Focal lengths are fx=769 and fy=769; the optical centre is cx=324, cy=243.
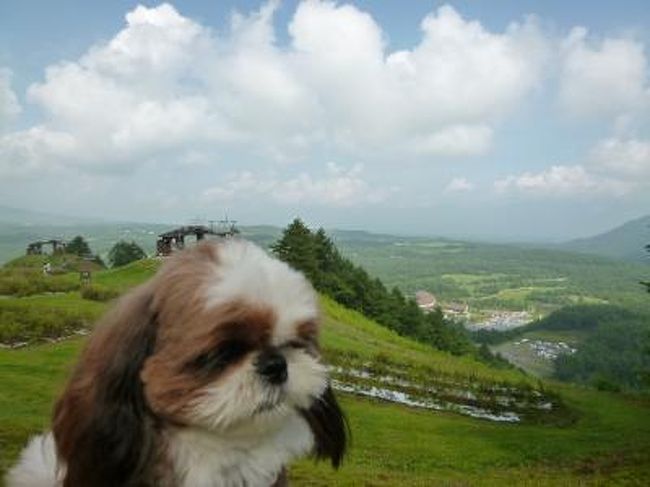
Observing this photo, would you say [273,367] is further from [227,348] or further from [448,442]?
[448,442]

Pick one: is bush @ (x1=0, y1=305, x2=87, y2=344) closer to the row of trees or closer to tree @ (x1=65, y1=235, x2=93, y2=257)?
the row of trees

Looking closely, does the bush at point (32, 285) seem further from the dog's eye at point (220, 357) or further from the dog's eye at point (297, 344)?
the dog's eye at point (220, 357)

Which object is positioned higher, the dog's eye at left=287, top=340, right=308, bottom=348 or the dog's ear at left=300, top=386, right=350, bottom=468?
the dog's eye at left=287, top=340, right=308, bottom=348

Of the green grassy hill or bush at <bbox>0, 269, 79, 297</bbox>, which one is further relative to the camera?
bush at <bbox>0, 269, 79, 297</bbox>

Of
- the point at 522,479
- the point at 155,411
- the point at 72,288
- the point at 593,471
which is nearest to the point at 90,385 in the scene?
the point at 155,411

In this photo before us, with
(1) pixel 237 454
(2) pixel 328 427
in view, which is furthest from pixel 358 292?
(1) pixel 237 454

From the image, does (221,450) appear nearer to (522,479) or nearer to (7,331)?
(522,479)

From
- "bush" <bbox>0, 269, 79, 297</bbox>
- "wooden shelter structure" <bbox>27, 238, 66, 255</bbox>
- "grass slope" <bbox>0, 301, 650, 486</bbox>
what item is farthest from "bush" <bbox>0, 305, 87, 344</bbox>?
"wooden shelter structure" <bbox>27, 238, 66, 255</bbox>

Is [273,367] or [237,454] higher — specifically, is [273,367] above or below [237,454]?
above
